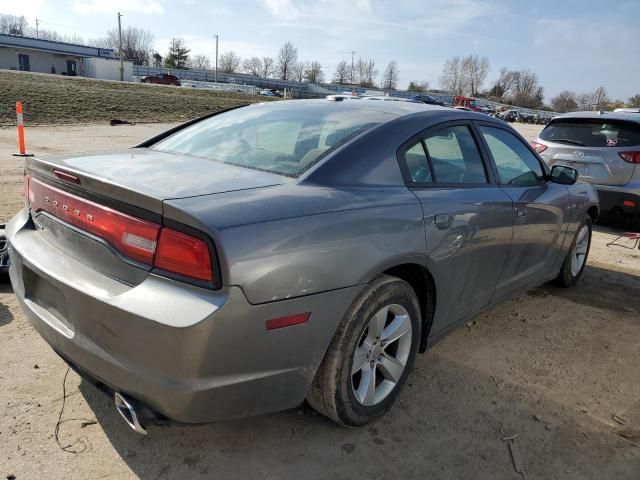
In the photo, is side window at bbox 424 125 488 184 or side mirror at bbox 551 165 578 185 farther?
side mirror at bbox 551 165 578 185

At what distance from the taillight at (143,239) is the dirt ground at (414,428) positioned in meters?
0.94

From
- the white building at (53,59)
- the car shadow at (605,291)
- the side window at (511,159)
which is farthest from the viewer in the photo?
the white building at (53,59)

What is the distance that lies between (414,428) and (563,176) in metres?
2.42

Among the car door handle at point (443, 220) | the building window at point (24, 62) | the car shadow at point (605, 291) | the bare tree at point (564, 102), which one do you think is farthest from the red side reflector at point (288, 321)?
the bare tree at point (564, 102)

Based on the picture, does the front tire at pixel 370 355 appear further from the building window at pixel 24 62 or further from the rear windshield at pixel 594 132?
the building window at pixel 24 62

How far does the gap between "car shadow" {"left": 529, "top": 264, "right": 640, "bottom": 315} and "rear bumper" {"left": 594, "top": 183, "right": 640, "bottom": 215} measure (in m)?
2.04

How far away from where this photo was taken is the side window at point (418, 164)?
2730 mm

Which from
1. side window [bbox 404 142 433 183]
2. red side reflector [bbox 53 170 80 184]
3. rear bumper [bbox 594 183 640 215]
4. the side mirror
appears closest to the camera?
red side reflector [bbox 53 170 80 184]

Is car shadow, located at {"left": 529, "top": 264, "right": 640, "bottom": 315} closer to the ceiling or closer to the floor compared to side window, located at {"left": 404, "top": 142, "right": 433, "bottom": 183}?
closer to the floor

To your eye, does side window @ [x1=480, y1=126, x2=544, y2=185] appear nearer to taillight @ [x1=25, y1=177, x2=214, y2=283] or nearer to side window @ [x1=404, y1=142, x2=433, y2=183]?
side window @ [x1=404, y1=142, x2=433, y2=183]

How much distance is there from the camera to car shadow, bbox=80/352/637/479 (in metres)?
2.28

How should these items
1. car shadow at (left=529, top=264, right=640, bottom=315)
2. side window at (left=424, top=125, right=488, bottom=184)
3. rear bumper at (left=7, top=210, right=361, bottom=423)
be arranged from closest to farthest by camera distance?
1. rear bumper at (left=7, top=210, right=361, bottom=423)
2. side window at (left=424, top=125, right=488, bottom=184)
3. car shadow at (left=529, top=264, right=640, bottom=315)

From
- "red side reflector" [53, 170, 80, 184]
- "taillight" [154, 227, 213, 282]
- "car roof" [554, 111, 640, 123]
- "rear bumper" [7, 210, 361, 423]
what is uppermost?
"car roof" [554, 111, 640, 123]

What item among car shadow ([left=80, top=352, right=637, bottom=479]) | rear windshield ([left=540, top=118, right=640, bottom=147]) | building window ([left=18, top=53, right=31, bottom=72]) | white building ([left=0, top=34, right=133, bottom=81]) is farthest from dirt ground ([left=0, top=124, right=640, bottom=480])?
building window ([left=18, top=53, right=31, bottom=72])
